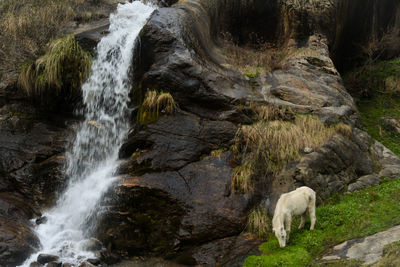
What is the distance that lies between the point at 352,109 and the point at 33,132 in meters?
10.5

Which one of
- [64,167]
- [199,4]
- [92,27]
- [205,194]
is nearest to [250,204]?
[205,194]

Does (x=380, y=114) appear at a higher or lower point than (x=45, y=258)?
→ higher

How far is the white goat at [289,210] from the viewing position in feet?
20.0

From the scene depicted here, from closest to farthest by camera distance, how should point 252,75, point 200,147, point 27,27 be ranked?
point 200,147 < point 27,27 < point 252,75

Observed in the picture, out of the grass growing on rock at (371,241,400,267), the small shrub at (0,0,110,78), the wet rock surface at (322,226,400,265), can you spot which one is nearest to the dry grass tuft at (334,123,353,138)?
the wet rock surface at (322,226,400,265)

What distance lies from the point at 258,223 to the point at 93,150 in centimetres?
527

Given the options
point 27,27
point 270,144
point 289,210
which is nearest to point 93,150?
point 270,144

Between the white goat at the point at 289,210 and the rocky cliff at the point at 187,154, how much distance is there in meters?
0.90

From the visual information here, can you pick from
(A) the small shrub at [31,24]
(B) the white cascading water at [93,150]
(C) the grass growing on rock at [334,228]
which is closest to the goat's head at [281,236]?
(C) the grass growing on rock at [334,228]

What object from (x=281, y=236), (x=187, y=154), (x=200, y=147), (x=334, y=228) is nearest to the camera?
(x=281, y=236)

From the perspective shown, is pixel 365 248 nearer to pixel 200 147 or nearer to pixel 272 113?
pixel 200 147

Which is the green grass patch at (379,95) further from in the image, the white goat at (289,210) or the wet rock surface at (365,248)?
the wet rock surface at (365,248)

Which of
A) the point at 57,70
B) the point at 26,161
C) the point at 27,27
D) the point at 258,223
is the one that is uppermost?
the point at 27,27

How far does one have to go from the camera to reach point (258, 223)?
6973mm
